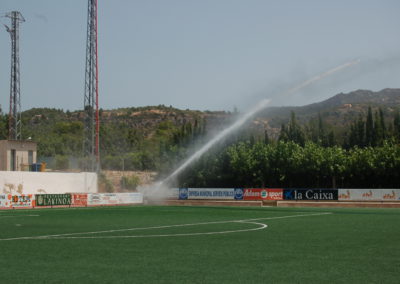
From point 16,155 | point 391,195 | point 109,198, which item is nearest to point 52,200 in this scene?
point 109,198

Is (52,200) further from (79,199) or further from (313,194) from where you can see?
(313,194)

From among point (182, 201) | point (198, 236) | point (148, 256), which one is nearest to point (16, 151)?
point (182, 201)

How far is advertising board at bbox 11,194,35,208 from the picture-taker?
59287 millimetres

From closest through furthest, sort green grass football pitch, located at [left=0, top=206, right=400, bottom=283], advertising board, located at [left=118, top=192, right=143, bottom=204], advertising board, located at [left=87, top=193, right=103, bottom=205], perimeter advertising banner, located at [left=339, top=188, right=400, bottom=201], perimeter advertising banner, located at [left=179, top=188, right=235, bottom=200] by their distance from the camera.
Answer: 1. green grass football pitch, located at [left=0, top=206, right=400, bottom=283]
2. advertising board, located at [left=87, top=193, right=103, bottom=205]
3. perimeter advertising banner, located at [left=339, top=188, right=400, bottom=201]
4. advertising board, located at [left=118, top=192, right=143, bottom=204]
5. perimeter advertising banner, located at [left=179, top=188, right=235, bottom=200]

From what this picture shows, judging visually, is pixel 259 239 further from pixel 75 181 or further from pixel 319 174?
pixel 319 174

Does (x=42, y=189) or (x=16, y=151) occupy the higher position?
(x=16, y=151)

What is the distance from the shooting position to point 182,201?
72.9 metres

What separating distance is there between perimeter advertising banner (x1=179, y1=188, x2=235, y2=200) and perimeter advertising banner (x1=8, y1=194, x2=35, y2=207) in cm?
2335

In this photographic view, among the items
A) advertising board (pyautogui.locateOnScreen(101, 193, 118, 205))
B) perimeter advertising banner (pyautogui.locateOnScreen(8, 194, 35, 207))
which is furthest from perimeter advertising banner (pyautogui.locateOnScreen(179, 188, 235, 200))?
perimeter advertising banner (pyautogui.locateOnScreen(8, 194, 35, 207))

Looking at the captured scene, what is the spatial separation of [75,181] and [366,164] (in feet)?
149

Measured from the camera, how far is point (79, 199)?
2643 inches

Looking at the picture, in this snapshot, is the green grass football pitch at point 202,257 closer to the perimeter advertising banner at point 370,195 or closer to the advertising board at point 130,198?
the advertising board at point 130,198

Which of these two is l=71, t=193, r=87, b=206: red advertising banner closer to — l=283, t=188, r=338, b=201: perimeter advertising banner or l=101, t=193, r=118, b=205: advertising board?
l=101, t=193, r=118, b=205: advertising board

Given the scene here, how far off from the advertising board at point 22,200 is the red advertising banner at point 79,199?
18.0ft
